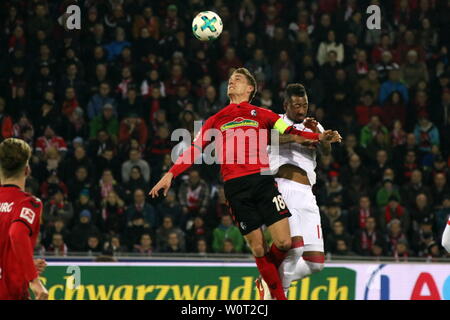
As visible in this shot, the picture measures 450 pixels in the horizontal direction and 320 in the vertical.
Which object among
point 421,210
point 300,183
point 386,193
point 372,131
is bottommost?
point 421,210

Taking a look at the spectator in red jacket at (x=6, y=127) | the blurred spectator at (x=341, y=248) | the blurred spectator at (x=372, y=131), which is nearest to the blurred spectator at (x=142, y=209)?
the spectator in red jacket at (x=6, y=127)

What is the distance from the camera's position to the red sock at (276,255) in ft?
26.8

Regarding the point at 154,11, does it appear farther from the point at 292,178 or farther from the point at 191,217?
the point at 292,178

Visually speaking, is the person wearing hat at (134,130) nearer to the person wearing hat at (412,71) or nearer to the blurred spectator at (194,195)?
the blurred spectator at (194,195)

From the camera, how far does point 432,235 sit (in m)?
14.7

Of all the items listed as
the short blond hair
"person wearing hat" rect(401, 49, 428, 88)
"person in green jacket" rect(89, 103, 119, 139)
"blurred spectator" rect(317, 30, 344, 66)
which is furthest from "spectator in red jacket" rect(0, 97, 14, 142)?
the short blond hair

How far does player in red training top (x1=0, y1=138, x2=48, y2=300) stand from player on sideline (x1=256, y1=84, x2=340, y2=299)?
3.08 m

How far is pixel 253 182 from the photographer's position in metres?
8.18

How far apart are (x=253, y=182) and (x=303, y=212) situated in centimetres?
70

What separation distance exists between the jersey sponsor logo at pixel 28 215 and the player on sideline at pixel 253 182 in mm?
2324

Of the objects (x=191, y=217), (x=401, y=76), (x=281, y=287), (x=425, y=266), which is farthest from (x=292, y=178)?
(x=401, y=76)

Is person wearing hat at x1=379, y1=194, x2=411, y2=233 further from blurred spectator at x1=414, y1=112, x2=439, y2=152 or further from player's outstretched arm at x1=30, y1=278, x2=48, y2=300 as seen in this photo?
player's outstretched arm at x1=30, y1=278, x2=48, y2=300

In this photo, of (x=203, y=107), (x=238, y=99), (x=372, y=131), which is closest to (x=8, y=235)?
(x=238, y=99)

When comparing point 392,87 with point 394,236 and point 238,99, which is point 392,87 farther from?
point 238,99
